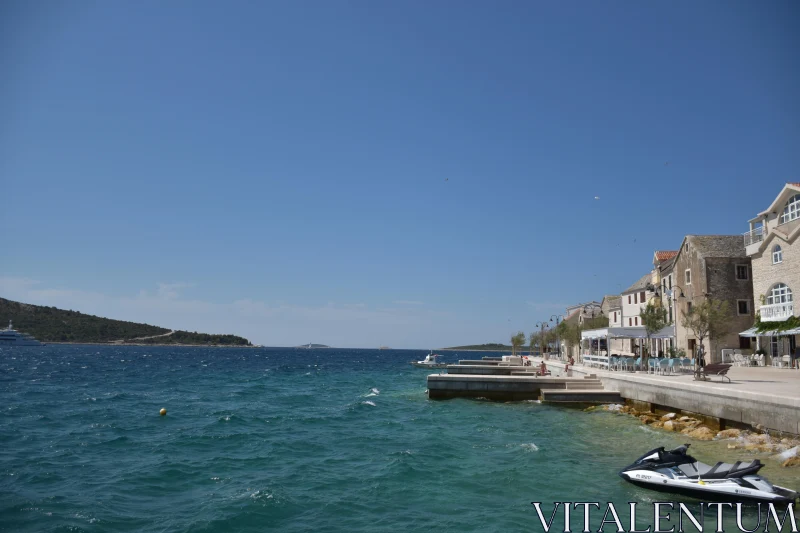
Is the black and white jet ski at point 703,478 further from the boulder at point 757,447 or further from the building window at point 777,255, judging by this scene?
the building window at point 777,255

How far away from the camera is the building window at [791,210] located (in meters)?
35.0

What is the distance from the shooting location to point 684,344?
43.3m

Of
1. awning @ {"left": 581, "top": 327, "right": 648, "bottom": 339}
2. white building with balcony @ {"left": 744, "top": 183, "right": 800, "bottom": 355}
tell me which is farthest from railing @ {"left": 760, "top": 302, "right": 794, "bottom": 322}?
awning @ {"left": 581, "top": 327, "right": 648, "bottom": 339}

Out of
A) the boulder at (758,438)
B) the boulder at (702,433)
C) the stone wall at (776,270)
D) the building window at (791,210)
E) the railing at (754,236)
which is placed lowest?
the boulder at (702,433)

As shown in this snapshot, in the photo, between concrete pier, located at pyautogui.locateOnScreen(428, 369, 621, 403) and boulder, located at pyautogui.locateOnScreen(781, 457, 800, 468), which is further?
concrete pier, located at pyautogui.locateOnScreen(428, 369, 621, 403)

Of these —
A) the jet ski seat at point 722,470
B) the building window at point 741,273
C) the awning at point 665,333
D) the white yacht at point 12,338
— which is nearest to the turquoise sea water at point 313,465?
the jet ski seat at point 722,470

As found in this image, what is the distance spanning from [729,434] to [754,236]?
2602 centimetres

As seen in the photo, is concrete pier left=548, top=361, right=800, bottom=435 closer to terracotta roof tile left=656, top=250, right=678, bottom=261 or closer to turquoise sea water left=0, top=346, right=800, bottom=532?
turquoise sea water left=0, top=346, right=800, bottom=532

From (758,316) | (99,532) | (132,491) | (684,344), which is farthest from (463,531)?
(684,344)

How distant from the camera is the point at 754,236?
39.0 meters

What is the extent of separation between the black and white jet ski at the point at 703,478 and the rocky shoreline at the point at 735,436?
11.7 feet

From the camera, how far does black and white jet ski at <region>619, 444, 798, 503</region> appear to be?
38.5 feet

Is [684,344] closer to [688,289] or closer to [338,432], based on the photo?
[688,289]

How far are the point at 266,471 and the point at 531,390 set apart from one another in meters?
20.5
